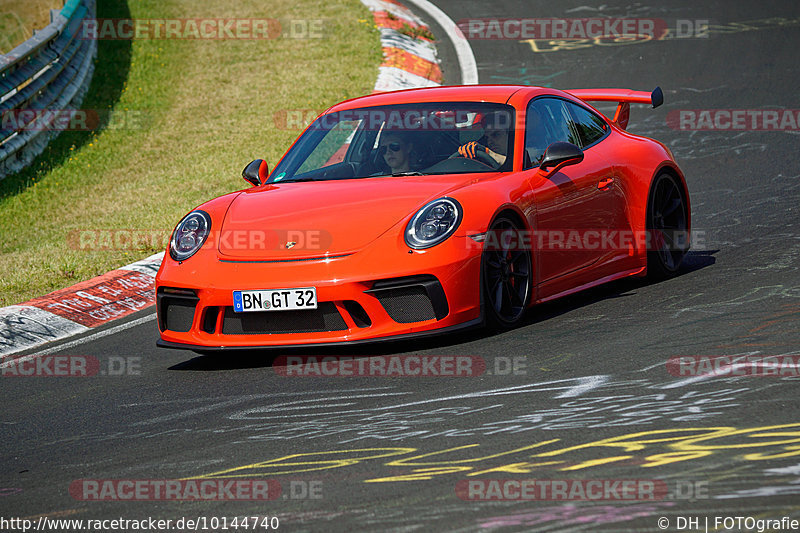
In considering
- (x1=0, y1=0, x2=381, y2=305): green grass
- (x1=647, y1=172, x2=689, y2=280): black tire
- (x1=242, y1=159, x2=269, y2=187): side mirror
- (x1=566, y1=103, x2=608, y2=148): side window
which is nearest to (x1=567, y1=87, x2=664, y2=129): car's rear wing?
(x1=566, y1=103, x2=608, y2=148): side window

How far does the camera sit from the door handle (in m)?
7.41

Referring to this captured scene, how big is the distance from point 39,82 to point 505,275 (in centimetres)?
910

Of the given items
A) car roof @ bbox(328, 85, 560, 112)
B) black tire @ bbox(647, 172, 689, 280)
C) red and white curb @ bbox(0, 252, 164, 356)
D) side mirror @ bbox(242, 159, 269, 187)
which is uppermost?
car roof @ bbox(328, 85, 560, 112)

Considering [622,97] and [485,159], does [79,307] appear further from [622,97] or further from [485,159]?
[622,97]

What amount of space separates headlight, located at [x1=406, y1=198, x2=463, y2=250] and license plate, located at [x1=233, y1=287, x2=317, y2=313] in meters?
0.60

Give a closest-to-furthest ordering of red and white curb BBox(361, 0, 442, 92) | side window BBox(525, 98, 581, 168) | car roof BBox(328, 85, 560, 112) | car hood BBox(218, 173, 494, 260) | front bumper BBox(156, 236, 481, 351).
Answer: front bumper BBox(156, 236, 481, 351) < car hood BBox(218, 173, 494, 260) < side window BBox(525, 98, 581, 168) < car roof BBox(328, 85, 560, 112) < red and white curb BBox(361, 0, 442, 92)

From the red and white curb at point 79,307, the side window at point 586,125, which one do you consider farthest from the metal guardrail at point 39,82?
the side window at point 586,125

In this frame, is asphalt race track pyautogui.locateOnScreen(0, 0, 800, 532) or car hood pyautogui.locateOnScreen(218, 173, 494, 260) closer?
asphalt race track pyautogui.locateOnScreen(0, 0, 800, 532)

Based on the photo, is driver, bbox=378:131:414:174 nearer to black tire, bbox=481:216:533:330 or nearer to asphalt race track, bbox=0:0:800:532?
black tire, bbox=481:216:533:330

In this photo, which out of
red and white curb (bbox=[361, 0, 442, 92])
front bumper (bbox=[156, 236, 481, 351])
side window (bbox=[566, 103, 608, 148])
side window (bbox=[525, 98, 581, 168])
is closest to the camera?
front bumper (bbox=[156, 236, 481, 351])

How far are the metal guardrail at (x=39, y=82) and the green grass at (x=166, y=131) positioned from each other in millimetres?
209

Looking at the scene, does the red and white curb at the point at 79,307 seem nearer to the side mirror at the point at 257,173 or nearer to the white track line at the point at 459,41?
the side mirror at the point at 257,173

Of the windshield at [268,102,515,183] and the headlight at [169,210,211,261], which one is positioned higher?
the windshield at [268,102,515,183]

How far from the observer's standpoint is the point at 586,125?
7902 mm
